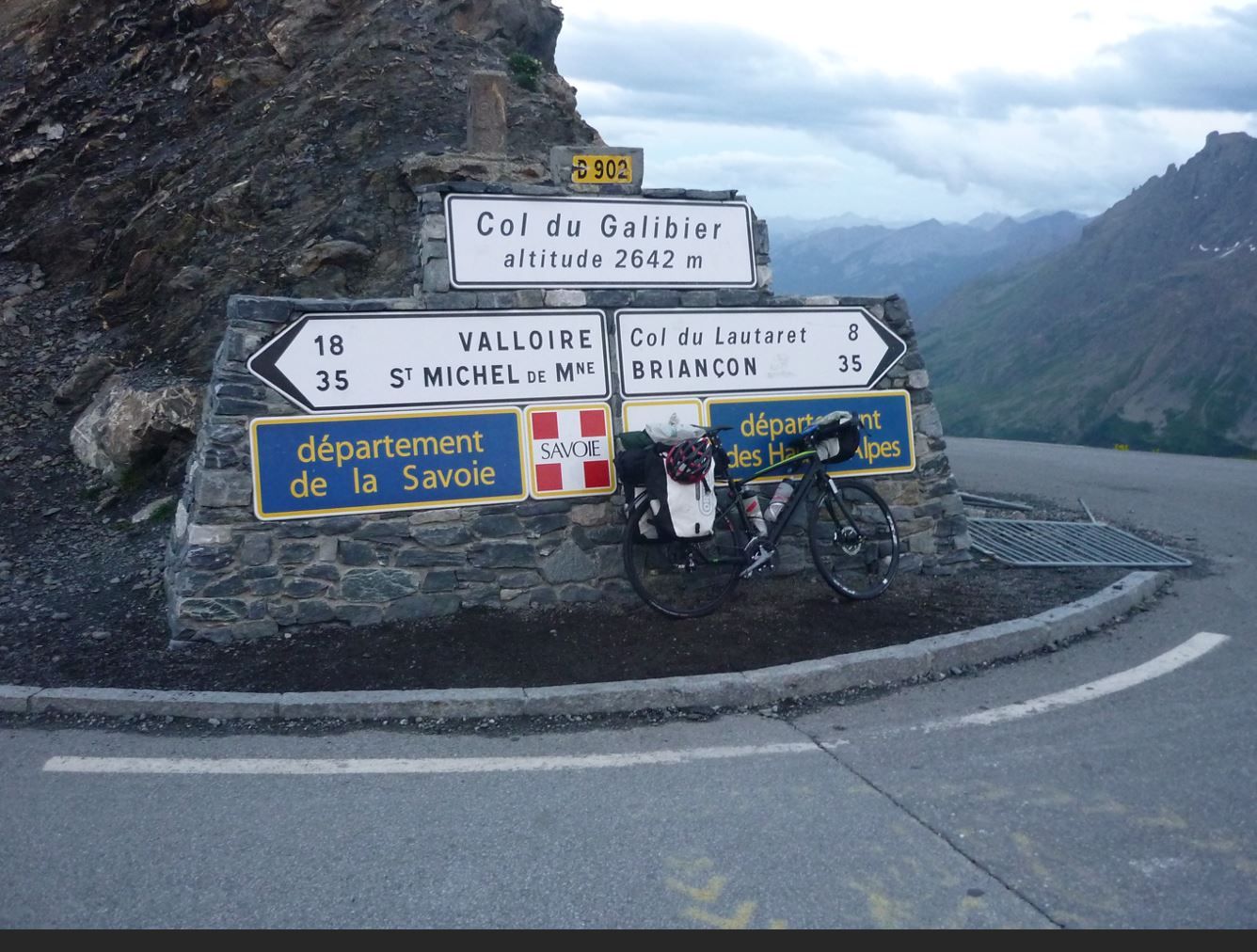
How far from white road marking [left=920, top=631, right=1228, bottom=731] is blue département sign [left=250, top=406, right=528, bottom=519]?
119 inches

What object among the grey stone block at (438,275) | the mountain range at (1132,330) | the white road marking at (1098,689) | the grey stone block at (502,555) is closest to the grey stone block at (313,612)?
the grey stone block at (502,555)

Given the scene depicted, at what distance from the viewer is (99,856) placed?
3.95 metres

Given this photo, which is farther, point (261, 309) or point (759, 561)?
point (759, 561)

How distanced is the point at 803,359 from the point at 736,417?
0.67 metres

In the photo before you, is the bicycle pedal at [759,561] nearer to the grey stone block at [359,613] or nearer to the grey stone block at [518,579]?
the grey stone block at [518,579]

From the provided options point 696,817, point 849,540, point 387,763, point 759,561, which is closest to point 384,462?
point 387,763

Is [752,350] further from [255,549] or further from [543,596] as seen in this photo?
[255,549]

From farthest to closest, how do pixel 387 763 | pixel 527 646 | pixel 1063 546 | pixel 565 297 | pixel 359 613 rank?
A: 1. pixel 1063 546
2. pixel 565 297
3. pixel 359 613
4. pixel 527 646
5. pixel 387 763

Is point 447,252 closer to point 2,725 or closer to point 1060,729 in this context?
point 2,725

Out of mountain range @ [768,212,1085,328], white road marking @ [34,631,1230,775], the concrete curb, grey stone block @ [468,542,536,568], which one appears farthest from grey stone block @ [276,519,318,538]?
mountain range @ [768,212,1085,328]

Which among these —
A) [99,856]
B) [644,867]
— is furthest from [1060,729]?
[99,856]

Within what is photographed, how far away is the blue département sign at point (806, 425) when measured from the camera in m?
7.54

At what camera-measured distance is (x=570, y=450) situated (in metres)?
7.09

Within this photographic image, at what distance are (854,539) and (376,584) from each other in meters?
3.13
